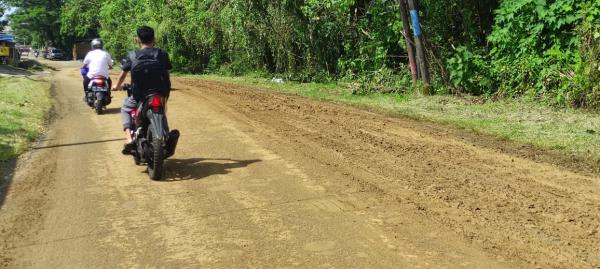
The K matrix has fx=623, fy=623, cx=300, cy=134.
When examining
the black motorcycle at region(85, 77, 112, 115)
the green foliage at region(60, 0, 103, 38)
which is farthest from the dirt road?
the green foliage at region(60, 0, 103, 38)

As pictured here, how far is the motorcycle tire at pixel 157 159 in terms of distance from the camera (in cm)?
702

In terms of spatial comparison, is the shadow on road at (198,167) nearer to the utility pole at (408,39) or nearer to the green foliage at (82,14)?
the utility pole at (408,39)

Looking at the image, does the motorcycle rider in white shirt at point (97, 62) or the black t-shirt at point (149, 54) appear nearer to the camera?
the black t-shirt at point (149, 54)

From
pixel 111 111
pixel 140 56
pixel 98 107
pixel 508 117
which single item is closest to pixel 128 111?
pixel 140 56

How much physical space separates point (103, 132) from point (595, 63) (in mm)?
8607

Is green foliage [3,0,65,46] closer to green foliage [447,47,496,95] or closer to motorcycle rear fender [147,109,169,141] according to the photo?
green foliage [447,47,496,95]

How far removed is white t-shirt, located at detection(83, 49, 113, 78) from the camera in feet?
44.5

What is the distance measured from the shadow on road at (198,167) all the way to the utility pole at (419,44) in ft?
24.5

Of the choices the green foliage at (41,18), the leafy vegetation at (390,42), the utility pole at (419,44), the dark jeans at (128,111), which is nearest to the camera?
the dark jeans at (128,111)

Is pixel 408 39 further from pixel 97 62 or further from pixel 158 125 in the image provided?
pixel 158 125

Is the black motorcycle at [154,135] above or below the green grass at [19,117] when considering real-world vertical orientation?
above

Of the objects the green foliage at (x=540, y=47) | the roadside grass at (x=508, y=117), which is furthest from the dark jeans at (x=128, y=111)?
the green foliage at (x=540, y=47)

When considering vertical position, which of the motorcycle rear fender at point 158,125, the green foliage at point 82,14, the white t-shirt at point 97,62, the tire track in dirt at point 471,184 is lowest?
the tire track in dirt at point 471,184

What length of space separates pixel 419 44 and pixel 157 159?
8.73m
